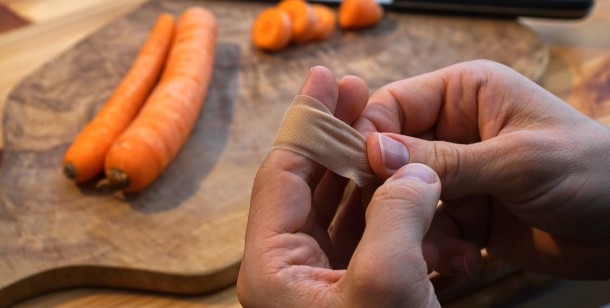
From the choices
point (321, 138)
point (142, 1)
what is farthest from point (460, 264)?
point (142, 1)

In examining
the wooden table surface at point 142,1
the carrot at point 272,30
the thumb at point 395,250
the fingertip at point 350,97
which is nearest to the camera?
the thumb at point 395,250

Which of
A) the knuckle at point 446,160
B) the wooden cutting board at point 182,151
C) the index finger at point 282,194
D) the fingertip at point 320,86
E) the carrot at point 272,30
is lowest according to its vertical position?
the wooden cutting board at point 182,151

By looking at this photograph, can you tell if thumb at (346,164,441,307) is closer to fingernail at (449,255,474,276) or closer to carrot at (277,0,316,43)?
fingernail at (449,255,474,276)

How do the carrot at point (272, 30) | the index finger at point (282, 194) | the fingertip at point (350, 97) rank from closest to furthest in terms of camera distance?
the index finger at point (282, 194) < the fingertip at point (350, 97) < the carrot at point (272, 30)

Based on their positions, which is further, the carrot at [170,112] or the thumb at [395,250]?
the carrot at [170,112]

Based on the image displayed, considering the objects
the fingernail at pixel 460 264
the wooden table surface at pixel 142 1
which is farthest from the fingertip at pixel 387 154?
the wooden table surface at pixel 142 1

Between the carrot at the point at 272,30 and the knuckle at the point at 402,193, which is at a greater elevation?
the knuckle at the point at 402,193

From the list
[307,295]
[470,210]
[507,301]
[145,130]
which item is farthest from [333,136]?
[145,130]

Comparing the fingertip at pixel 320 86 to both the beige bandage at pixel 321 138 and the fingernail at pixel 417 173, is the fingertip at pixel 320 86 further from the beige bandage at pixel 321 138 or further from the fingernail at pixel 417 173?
the fingernail at pixel 417 173

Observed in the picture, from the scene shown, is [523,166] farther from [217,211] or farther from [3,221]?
[3,221]
